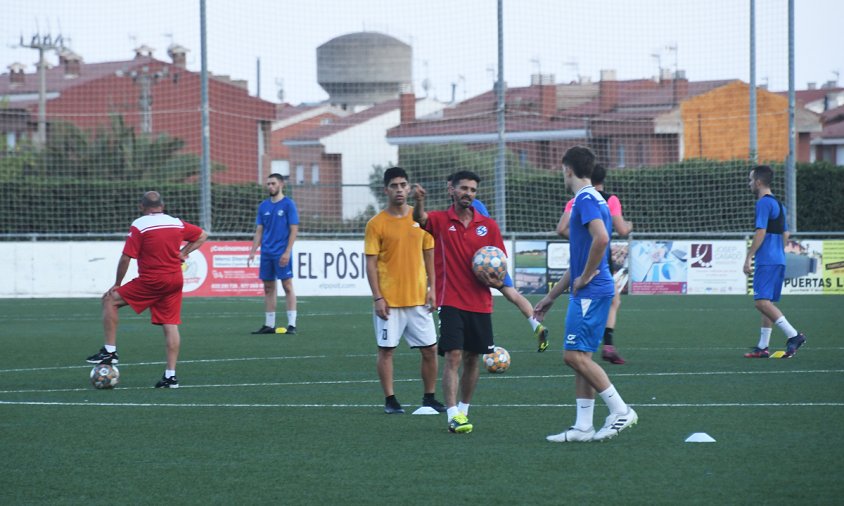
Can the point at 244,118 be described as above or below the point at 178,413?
above

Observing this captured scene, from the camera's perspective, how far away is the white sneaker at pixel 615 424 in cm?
796

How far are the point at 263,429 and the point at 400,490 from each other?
2.42 metres

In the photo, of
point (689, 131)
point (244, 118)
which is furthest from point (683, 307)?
point (689, 131)

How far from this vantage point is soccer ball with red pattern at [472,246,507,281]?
8602 millimetres

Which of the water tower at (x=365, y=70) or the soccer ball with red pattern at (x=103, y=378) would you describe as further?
the water tower at (x=365, y=70)

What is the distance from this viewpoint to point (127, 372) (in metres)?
12.7

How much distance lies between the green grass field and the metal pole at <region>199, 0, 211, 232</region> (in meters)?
11.5

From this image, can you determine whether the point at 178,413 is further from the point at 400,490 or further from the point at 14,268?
the point at 14,268

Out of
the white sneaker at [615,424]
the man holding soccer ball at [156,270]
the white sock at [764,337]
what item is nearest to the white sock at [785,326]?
the white sock at [764,337]

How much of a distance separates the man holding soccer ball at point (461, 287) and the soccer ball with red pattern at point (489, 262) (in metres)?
0.04

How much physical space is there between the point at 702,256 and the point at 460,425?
64.3ft

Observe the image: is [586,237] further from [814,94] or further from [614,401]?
[814,94]

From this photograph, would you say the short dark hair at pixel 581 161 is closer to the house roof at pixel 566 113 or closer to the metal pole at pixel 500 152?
the metal pole at pixel 500 152

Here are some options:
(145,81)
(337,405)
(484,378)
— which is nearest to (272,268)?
(484,378)
